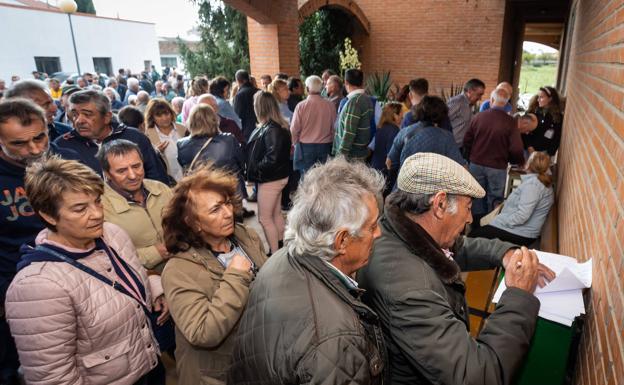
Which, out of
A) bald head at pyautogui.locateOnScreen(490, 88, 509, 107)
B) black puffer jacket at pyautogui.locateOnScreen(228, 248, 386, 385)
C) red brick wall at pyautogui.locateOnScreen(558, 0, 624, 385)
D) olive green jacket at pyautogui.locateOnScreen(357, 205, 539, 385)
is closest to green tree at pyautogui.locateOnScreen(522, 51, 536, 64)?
bald head at pyautogui.locateOnScreen(490, 88, 509, 107)

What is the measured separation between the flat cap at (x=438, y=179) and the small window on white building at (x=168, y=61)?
1681 inches

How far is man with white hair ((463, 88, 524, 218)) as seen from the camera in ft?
15.0

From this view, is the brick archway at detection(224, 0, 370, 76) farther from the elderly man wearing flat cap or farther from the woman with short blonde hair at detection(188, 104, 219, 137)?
the elderly man wearing flat cap

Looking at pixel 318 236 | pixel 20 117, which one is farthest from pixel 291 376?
pixel 20 117

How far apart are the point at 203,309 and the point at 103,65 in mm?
32797

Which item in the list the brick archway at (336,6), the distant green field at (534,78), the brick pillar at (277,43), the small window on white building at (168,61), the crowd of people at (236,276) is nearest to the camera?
the crowd of people at (236,276)

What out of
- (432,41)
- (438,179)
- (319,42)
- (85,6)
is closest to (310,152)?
(438,179)

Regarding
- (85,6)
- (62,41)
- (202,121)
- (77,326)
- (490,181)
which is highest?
(85,6)

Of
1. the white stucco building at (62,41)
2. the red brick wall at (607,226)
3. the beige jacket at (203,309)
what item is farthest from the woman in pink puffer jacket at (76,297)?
the white stucco building at (62,41)

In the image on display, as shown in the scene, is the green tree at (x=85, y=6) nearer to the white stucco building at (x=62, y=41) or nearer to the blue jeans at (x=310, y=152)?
the white stucco building at (x=62, y=41)

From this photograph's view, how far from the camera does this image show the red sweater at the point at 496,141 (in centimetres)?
456

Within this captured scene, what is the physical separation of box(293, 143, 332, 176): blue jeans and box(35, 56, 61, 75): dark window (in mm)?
26525

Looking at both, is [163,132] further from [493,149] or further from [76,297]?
[493,149]

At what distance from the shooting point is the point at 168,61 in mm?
40062
